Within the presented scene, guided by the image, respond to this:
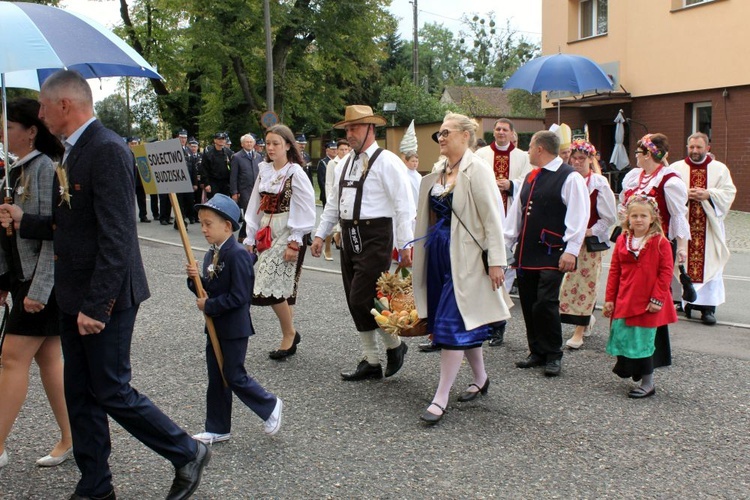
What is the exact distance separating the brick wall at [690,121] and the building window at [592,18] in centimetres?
248

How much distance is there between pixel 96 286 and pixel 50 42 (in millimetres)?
1858

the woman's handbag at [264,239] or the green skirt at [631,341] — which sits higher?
the woman's handbag at [264,239]

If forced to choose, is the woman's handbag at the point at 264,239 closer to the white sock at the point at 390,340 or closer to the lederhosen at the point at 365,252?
the lederhosen at the point at 365,252

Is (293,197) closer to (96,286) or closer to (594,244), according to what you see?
(594,244)

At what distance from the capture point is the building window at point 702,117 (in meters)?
22.2

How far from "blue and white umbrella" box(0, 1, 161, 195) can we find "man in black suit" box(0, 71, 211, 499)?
3.01 ft

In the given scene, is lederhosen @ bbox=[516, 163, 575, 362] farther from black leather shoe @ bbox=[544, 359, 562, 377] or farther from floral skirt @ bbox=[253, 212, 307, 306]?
floral skirt @ bbox=[253, 212, 307, 306]

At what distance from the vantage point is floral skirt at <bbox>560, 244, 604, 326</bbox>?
23.6 feet

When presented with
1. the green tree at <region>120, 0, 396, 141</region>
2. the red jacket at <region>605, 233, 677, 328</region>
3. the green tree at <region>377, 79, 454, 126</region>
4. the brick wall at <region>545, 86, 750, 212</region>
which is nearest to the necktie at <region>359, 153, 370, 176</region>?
the red jacket at <region>605, 233, 677, 328</region>

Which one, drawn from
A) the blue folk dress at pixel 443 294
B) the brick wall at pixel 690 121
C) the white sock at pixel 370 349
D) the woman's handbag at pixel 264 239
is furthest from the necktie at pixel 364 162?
the brick wall at pixel 690 121

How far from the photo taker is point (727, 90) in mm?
20953

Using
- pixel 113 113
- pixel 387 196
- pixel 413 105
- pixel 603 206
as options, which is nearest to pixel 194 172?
pixel 603 206

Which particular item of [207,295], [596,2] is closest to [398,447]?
[207,295]

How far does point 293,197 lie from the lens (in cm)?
669
